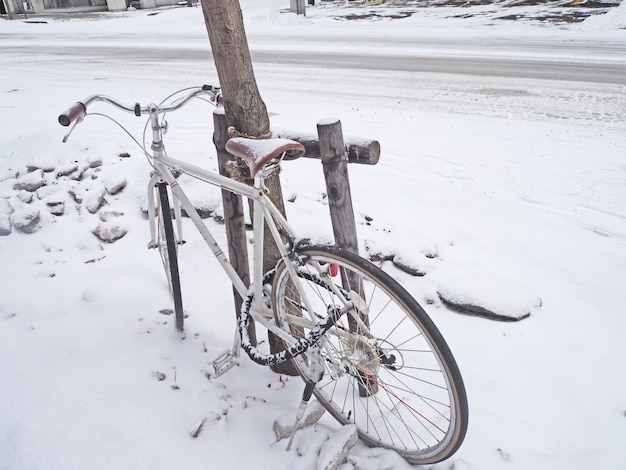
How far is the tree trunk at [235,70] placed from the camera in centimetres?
215

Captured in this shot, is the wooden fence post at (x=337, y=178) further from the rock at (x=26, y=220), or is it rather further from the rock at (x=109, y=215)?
the rock at (x=26, y=220)

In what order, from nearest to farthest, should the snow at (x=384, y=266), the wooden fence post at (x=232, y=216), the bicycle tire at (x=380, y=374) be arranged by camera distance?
1. the bicycle tire at (x=380, y=374)
2. the snow at (x=384, y=266)
3. the wooden fence post at (x=232, y=216)

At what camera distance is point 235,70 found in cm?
223

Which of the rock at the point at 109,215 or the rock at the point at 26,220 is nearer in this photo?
the rock at the point at 26,220

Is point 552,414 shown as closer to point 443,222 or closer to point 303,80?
point 443,222

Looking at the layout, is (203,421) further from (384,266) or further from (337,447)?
(384,266)

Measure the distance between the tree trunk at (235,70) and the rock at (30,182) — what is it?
307cm

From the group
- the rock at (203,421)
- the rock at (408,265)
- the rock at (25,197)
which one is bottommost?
the rock at (203,421)

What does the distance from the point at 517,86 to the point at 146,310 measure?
25.2 ft

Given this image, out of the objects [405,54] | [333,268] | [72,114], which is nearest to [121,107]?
[72,114]

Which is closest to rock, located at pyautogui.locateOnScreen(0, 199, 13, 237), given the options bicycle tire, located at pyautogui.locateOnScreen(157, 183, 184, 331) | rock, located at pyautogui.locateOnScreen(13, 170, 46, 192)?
rock, located at pyautogui.locateOnScreen(13, 170, 46, 192)

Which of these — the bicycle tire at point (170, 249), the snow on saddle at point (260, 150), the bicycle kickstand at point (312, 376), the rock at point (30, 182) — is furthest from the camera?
the rock at point (30, 182)

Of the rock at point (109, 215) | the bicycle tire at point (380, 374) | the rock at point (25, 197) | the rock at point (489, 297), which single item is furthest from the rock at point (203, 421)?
the rock at point (25, 197)

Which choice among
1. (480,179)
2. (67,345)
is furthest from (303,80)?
Answer: (67,345)
